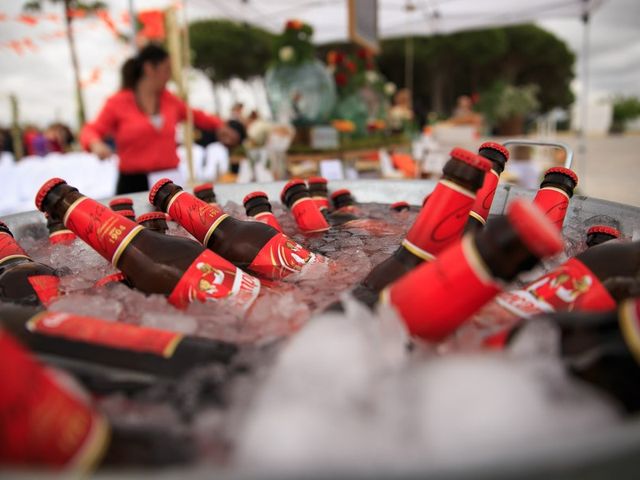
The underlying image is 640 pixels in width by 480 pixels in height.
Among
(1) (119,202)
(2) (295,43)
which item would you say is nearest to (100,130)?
(1) (119,202)

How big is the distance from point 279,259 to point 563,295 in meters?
0.58

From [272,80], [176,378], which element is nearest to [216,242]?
[176,378]

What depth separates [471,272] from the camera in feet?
1.79

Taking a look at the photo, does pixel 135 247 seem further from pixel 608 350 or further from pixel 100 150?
pixel 100 150

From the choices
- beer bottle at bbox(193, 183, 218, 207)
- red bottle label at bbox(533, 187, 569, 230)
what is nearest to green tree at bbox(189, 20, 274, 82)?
beer bottle at bbox(193, 183, 218, 207)

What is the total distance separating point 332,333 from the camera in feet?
1.57

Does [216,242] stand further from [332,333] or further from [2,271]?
[332,333]

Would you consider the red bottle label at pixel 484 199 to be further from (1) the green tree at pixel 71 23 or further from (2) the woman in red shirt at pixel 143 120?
(1) the green tree at pixel 71 23

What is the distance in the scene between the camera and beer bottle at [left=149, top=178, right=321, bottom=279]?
1.00 m

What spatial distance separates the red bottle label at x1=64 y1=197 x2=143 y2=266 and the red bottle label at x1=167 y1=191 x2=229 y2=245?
164mm

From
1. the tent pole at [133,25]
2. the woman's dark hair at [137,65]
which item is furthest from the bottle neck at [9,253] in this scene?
the tent pole at [133,25]

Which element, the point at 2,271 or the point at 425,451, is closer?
the point at 425,451

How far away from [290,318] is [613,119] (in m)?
25.5

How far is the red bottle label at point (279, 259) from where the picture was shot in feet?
3.26
